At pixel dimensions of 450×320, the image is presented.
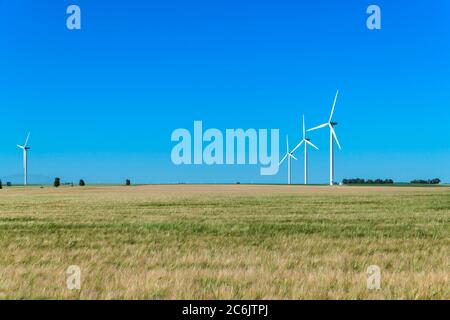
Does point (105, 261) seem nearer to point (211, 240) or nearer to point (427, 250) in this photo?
point (211, 240)

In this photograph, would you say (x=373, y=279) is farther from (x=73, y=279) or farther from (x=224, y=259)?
(x=73, y=279)

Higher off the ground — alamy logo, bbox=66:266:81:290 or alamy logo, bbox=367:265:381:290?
alamy logo, bbox=66:266:81:290

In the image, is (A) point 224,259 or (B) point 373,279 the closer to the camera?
(B) point 373,279

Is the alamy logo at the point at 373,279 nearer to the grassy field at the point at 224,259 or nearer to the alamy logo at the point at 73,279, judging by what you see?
the grassy field at the point at 224,259

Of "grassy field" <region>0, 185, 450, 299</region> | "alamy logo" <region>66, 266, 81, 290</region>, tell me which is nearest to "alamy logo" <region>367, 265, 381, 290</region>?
"grassy field" <region>0, 185, 450, 299</region>

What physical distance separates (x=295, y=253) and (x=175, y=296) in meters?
5.77

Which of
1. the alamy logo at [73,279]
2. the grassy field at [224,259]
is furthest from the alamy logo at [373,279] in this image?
the alamy logo at [73,279]

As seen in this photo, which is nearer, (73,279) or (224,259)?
(73,279)

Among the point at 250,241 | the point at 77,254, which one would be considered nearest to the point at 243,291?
the point at 77,254

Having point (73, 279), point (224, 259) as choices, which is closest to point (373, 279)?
point (224, 259)

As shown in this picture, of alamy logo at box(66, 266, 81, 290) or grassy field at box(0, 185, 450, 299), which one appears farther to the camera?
alamy logo at box(66, 266, 81, 290)

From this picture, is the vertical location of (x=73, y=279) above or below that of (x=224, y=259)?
above

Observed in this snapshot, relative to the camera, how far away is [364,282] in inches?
369

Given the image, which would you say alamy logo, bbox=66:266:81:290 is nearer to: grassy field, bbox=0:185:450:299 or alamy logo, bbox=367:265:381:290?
grassy field, bbox=0:185:450:299
